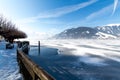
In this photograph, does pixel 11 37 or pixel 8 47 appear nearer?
pixel 8 47

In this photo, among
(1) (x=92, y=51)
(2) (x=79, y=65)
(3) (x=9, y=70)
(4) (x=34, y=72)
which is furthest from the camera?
(1) (x=92, y=51)

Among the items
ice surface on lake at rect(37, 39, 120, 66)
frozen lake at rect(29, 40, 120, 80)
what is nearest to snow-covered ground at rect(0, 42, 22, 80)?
frozen lake at rect(29, 40, 120, 80)

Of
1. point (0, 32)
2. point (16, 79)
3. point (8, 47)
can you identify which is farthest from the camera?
point (0, 32)

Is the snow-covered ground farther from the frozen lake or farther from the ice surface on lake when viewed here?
the ice surface on lake

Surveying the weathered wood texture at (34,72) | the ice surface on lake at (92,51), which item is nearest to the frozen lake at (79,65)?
the ice surface on lake at (92,51)

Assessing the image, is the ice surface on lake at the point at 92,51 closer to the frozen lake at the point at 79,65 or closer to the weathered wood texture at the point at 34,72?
the frozen lake at the point at 79,65

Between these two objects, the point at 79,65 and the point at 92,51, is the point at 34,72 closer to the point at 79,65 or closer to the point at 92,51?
the point at 79,65

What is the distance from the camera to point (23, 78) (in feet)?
27.0

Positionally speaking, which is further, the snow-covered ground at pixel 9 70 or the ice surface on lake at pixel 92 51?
the ice surface on lake at pixel 92 51

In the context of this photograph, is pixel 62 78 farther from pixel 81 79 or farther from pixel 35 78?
pixel 35 78

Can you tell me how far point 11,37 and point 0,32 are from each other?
468 cm

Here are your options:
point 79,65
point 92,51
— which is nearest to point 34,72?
point 79,65

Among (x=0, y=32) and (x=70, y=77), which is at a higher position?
(x=0, y=32)

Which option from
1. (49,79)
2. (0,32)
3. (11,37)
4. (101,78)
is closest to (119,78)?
(101,78)
